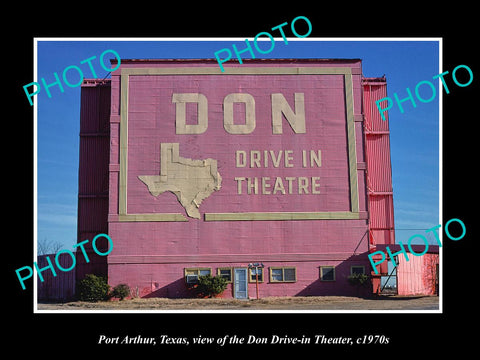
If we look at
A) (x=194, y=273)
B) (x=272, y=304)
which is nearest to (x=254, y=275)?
(x=272, y=304)

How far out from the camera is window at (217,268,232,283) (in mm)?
38500

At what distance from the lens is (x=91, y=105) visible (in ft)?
141

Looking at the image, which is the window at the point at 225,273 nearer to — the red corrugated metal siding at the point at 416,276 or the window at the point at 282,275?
the window at the point at 282,275

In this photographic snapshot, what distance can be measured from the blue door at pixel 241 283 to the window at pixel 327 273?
4830 millimetres

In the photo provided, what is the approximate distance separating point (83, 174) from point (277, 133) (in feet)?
45.0

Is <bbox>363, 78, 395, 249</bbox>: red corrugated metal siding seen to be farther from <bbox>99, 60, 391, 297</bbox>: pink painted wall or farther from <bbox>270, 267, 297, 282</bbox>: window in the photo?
<bbox>270, 267, 297, 282</bbox>: window

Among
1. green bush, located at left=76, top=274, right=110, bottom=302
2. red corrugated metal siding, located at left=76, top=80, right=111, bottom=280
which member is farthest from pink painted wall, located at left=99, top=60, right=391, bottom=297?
red corrugated metal siding, located at left=76, top=80, right=111, bottom=280

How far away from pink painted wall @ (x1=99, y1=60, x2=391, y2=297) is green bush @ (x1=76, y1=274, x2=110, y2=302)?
706 millimetres

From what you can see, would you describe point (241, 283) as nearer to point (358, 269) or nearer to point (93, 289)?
point (358, 269)

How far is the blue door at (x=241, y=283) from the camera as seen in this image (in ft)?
126

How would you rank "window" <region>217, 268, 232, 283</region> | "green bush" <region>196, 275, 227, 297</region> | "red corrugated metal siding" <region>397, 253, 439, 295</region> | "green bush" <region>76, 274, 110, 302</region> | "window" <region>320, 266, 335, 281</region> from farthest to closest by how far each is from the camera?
"red corrugated metal siding" <region>397, 253, 439, 295</region>
"window" <region>320, 266, 335, 281</region>
"window" <region>217, 268, 232, 283</region>
"green bush" <region>196, 275, 227, 297</region>
"green bush" <region>76, 274, 110, 302</region>

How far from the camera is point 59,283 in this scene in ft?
140

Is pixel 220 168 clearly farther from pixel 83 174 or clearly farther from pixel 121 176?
pixel 83 174

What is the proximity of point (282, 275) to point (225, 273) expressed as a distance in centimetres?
361
